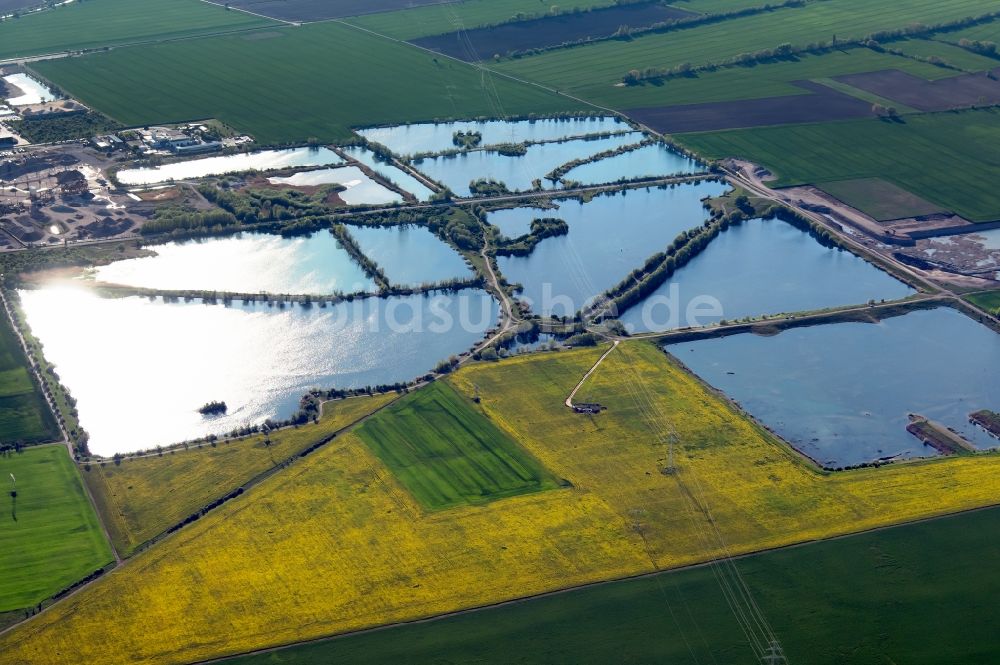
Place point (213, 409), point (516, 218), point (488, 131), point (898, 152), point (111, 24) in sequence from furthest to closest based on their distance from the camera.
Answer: point (111, 24)
point (488, 131)
point (898, 152)
point (516, 218)
point (213, 409)

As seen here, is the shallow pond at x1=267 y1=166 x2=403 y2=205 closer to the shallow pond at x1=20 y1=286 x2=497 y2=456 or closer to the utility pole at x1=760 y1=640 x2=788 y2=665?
the shallow pond at x1=20 y1=286 x2=497 y2=456

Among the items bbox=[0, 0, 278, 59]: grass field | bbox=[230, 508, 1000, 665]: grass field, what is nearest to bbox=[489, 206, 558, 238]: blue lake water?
bbox=[230, 508, 1000, 665]: grass field

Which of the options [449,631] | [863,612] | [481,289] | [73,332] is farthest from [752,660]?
[73,332]

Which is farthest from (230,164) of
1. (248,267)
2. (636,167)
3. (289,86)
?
(636,167)

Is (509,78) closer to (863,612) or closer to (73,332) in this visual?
(73,332)

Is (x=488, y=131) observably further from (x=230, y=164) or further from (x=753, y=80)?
(x=753, y=80)

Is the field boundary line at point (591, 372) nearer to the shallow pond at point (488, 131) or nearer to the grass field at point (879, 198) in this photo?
the grass field at point (879, 198)
